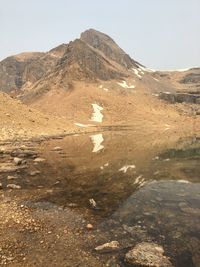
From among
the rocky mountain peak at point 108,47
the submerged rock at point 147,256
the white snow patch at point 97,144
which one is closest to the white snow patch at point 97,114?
the white snow patch at point 97,144

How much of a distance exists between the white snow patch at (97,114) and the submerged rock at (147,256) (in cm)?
7686

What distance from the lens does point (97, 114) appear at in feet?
309

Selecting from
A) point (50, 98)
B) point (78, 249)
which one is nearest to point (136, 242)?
point (78, 249)

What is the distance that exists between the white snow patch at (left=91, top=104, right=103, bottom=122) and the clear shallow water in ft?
177

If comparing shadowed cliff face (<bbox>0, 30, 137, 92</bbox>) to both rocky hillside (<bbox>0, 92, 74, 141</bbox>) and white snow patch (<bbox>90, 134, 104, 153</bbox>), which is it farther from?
white snow patch (<bbox>90, 134, 104, 153</bbox>)

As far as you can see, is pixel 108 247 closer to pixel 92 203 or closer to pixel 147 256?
pixel 147 256

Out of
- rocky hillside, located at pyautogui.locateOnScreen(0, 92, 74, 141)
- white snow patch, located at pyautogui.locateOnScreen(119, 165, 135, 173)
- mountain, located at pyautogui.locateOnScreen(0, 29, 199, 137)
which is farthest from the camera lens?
mountain, located at pyautogui.locateOnScreen(0, 29, 199, 137)

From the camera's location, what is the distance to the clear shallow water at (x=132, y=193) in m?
13.2

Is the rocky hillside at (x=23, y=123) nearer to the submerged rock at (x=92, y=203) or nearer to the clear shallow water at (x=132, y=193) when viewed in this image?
the clear shallow water at (x=132, y=193)

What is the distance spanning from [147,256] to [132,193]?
791 centimetres

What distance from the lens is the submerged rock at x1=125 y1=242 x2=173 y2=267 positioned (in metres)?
11.1

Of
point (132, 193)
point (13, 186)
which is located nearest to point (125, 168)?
point (132, 193)

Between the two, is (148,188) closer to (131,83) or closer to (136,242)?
(136,242)

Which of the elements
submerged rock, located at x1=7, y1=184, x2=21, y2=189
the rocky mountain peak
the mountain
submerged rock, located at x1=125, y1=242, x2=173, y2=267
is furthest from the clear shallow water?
the rocky mountain peak
